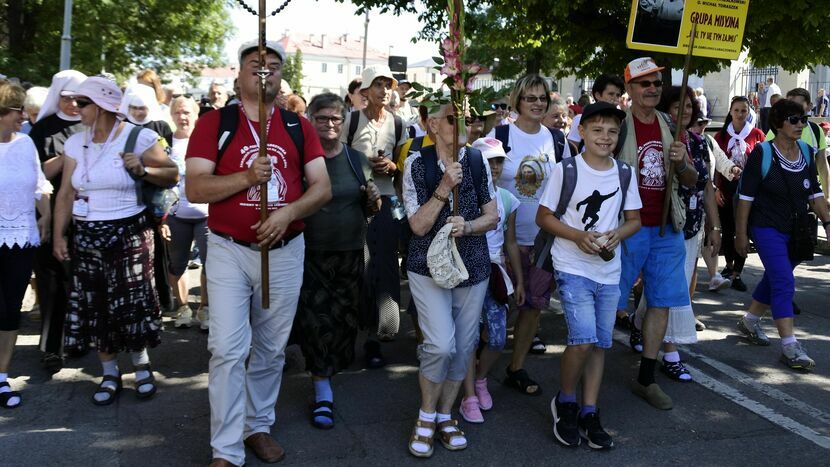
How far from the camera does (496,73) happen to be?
1272 inches

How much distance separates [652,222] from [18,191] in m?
3.99

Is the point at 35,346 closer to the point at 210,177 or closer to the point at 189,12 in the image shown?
the point at 210,177

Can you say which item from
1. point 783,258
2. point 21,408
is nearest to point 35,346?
point 21,408

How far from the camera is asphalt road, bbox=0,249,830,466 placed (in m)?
4.34

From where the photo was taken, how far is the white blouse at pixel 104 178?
4.97m

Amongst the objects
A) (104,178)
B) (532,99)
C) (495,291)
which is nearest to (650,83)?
(532,99)

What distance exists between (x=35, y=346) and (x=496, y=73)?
1088 inches

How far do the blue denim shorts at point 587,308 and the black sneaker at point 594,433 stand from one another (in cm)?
40

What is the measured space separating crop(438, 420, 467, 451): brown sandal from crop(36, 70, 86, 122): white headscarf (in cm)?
337

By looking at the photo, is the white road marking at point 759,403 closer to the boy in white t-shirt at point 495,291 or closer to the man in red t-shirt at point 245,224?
the boy in white t-shirt at point 495,291

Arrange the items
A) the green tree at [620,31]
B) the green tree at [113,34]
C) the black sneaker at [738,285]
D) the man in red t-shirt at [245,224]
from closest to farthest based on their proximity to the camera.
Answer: the man in red t-shirt at [245,224], the green tree at [620,31], the black sneaker at [738,285], the green tree at [113,34]

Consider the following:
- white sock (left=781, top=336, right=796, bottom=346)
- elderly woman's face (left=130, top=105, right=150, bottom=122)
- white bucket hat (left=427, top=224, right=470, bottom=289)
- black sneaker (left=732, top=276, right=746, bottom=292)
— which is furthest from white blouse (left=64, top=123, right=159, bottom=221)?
black sneaker (left=732, top=276, right=746, bottom=292)

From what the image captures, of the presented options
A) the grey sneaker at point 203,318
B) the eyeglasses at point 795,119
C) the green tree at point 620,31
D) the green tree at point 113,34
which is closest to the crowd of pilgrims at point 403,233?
the eyeglasses at point 795,119

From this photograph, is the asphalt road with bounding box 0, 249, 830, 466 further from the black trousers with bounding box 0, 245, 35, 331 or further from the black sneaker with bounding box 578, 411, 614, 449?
the black trousers with bounding box 0, 245, 35, 331
